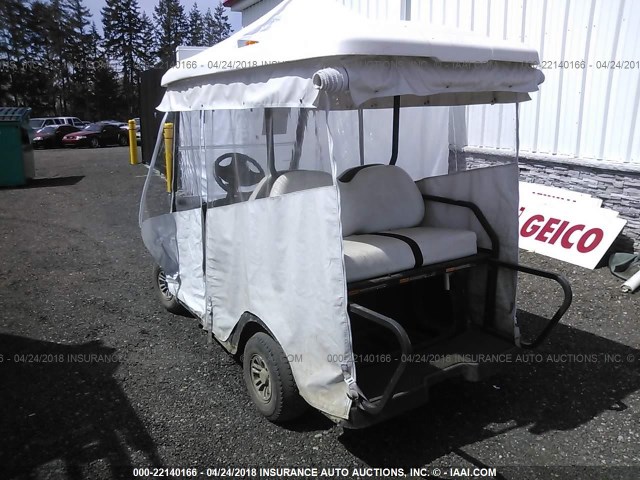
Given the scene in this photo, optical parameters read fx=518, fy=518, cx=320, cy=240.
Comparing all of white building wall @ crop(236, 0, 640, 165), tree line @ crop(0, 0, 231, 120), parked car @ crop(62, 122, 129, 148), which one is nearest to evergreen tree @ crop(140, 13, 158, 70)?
tree line @ crop(0, 0, 231, 120)

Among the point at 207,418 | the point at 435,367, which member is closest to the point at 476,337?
the point at 435,367

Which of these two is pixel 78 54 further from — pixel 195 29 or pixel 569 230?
pixel 569 230

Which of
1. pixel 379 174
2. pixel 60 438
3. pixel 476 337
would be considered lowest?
pixel 60 438

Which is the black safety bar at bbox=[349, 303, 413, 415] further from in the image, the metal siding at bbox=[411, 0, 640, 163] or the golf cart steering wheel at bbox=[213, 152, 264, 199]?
the metal siding at bbox=[411, 0, 640, 163]

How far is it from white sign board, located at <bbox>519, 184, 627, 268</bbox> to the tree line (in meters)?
35.0

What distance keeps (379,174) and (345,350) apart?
1.65 metres

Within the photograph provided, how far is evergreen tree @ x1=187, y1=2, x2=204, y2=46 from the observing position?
60.2m

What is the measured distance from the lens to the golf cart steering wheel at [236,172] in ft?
12.0

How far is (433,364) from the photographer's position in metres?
3.34

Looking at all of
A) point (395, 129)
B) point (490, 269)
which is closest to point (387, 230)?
point (490, 269)

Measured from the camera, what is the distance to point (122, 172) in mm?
15141

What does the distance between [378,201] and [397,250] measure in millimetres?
690

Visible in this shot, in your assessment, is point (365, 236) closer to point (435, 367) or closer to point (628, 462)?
point (435, 367)

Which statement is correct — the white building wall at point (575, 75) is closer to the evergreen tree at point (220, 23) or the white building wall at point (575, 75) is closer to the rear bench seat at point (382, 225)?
the rear bench seat at point (382, 225)
